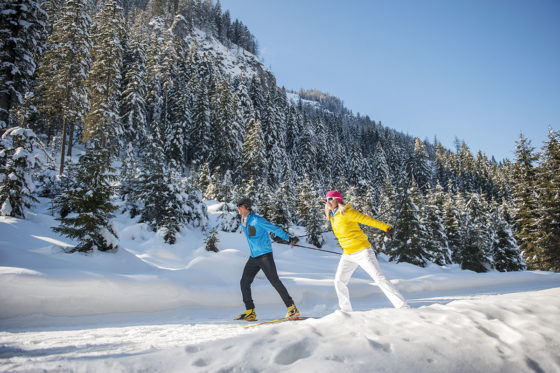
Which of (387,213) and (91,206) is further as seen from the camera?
(387,213)

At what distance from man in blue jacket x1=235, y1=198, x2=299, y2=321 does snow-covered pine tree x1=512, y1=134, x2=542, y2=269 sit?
24853 millimetres

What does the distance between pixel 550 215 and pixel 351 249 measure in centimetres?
2443

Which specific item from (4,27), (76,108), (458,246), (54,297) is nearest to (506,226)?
(458,246)

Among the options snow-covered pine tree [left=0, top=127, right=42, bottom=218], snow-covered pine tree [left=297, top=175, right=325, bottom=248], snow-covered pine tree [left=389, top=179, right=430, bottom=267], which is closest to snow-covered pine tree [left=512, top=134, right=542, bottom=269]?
snow-covered pine tree [left=389, top=179, right=430, bottom=267]

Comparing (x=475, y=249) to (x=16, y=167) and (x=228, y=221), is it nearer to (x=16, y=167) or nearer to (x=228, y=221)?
(x=228, y=221)

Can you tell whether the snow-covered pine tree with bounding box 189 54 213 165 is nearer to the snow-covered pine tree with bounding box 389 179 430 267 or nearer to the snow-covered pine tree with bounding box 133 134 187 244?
the snow-covered pine tree with bounding box 133 134 187 244

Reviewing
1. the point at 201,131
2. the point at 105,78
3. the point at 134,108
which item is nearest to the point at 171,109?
the point at 201,131

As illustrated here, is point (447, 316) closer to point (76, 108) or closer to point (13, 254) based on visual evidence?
point (13, 254)

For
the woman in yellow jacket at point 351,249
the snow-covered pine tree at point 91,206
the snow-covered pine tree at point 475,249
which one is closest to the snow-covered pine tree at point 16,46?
the snow-covered pine tree at point 91,206

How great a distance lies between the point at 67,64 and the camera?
22.2 m

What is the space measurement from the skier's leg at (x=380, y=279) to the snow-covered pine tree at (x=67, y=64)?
2562 centimetres

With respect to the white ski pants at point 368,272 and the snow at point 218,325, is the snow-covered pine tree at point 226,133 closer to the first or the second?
the snow at point 218,325

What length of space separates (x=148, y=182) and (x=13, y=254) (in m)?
9.28

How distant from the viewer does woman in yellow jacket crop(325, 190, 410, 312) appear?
15.3 feet
